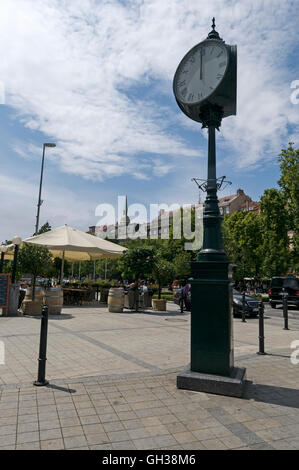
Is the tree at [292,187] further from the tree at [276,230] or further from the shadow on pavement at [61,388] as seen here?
the shadow on pavement at [61,388]

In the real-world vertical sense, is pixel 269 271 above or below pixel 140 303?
above

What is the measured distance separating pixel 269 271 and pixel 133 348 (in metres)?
27.4

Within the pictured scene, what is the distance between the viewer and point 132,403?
3.97 metres

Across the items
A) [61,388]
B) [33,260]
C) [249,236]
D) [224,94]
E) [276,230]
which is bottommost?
[61,388]

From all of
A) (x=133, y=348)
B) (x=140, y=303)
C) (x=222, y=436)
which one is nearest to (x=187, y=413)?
(x=222, y=436)

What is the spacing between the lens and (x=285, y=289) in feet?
70.4

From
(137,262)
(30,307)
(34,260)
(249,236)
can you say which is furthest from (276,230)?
(30,307)

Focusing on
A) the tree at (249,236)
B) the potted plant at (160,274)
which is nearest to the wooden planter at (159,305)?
the potted plant at (160,274)

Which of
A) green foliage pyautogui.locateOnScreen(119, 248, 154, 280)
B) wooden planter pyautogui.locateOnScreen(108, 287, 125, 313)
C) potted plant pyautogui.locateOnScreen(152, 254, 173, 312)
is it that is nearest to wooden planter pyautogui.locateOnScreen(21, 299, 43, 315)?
wooden planter pyautogui.locateOnScreen(108, 287, 125, 313)

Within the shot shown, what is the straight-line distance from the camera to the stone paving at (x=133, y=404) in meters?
3.10

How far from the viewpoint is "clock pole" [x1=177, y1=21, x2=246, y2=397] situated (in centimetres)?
436

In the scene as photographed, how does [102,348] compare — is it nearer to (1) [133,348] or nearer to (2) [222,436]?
(1) [133,348]

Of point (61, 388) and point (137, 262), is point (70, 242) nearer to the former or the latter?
point (137, 262)

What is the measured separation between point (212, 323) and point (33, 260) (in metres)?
9.53
